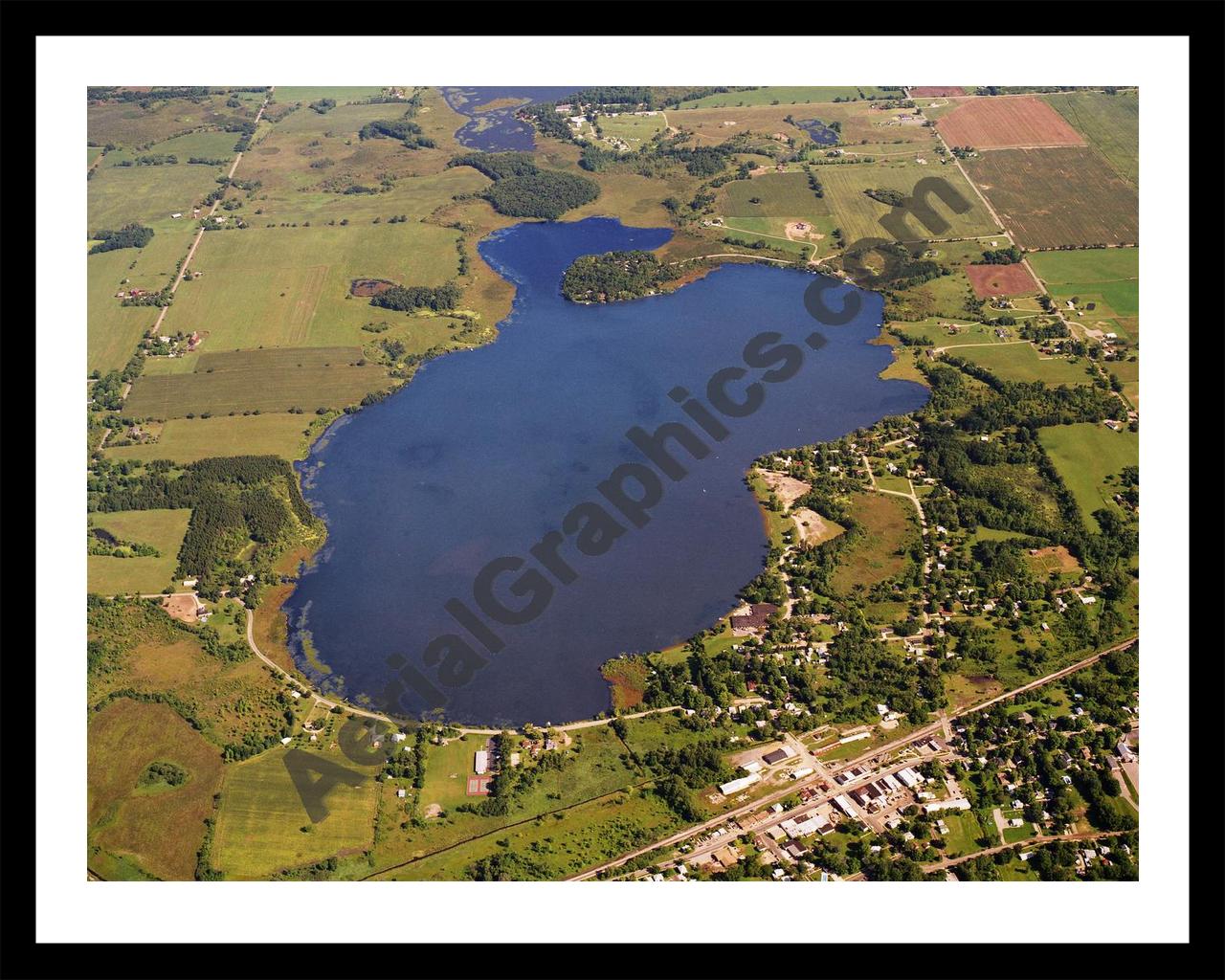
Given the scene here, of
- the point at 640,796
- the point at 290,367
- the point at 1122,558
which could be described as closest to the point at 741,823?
the point at 640,796

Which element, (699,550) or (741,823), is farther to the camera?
(699,550)

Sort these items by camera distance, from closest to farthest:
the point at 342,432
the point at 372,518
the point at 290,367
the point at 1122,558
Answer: the point at 1122,558, the point at 372,518, the point at 342,432, the point at 290,367

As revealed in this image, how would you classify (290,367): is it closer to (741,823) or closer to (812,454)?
(812,454)

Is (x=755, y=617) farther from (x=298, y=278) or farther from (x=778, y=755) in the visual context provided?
(x=298, y=278)

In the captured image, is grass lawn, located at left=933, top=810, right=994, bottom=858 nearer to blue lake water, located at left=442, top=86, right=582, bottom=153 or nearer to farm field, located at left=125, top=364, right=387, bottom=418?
farm field, located at left=125, top=364, right=387, bottom=418

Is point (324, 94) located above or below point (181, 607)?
above

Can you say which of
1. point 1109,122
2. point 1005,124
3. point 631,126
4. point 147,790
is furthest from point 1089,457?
point 631,126

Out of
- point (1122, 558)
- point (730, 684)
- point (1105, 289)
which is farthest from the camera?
point (1105, 289)
